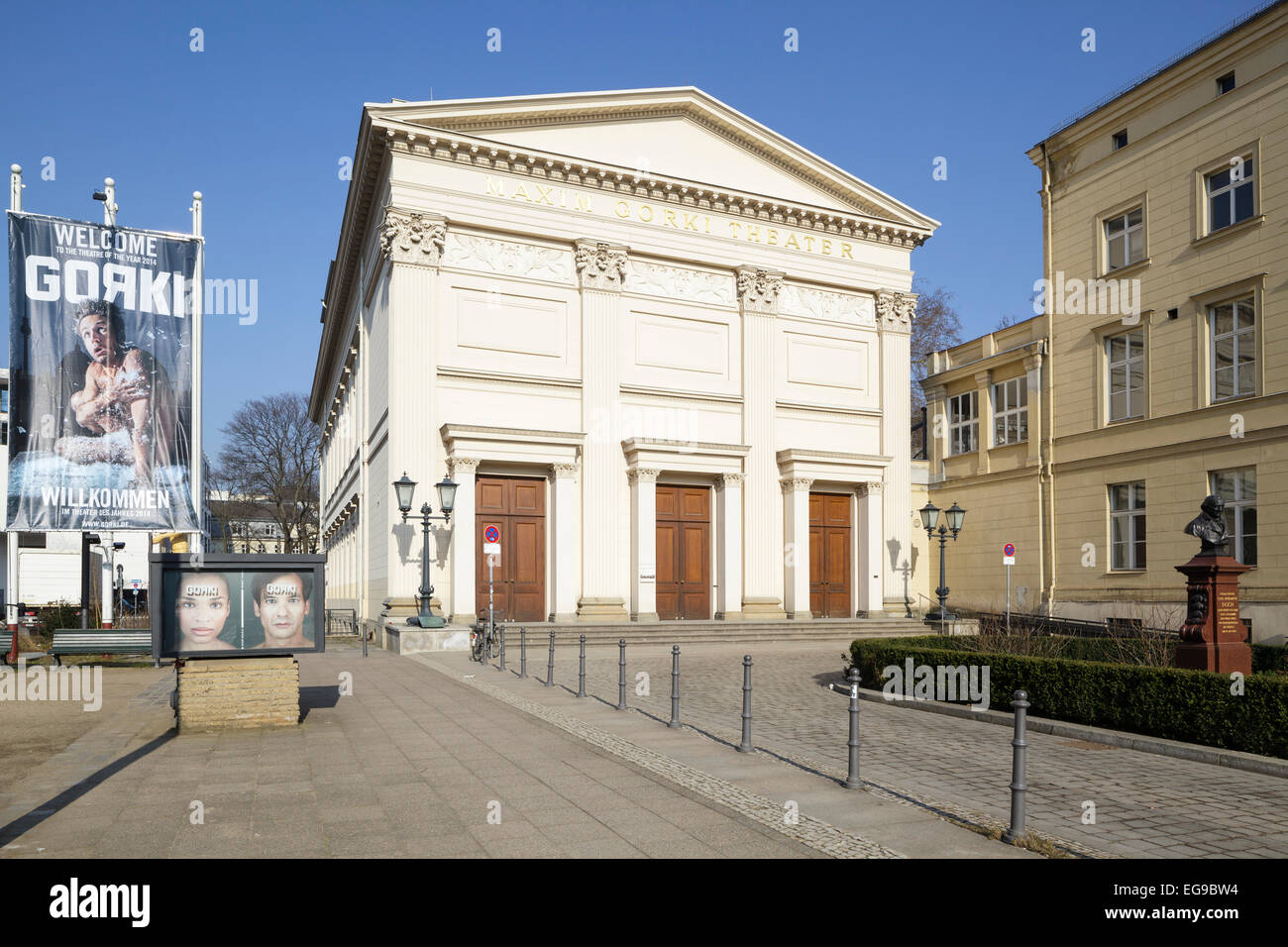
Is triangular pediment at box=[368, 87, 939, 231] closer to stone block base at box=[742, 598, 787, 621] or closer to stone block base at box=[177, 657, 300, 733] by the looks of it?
stone block base at box=[742, 598, 787, 621]

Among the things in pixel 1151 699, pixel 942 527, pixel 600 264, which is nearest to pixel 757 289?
pixel 600 264

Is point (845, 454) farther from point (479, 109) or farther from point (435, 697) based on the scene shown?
point (435, 697)

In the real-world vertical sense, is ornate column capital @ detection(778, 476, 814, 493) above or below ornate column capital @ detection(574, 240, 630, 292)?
below

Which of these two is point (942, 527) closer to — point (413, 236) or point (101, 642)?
point (413, 236)

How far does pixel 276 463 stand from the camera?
216 feet

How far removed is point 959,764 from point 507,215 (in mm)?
23108

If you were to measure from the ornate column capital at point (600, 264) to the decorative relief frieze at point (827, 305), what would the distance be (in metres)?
5.91

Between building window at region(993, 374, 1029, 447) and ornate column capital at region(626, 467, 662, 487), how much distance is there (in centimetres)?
1356


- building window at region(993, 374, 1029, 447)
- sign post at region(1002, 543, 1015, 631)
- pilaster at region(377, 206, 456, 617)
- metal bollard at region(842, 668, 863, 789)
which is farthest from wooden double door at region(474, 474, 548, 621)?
metal bollard at region(842, 668, 863, 789)

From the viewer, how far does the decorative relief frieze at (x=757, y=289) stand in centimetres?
3281

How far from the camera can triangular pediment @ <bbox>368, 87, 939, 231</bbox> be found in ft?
95.7

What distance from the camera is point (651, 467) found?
1193 inches

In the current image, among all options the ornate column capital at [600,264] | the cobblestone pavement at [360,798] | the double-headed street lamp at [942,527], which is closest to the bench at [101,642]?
the cobblestone pavement at [360,798]
